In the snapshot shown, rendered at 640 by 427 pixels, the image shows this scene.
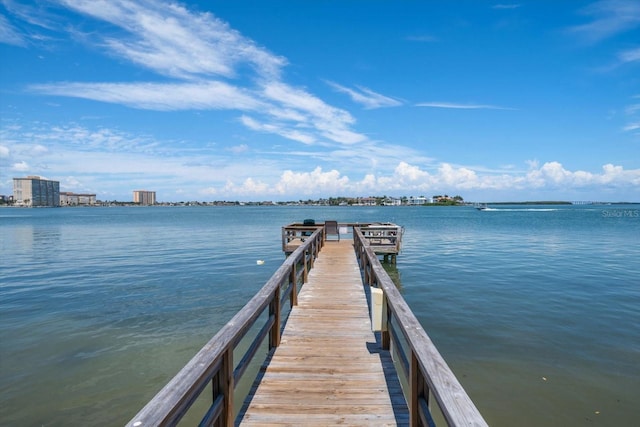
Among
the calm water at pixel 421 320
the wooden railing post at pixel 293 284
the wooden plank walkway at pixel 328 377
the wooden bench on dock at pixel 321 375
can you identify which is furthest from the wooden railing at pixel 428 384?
the calm water at pixel 421 320

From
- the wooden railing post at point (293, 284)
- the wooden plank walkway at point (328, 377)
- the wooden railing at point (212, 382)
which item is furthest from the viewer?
the wooden railing post at point (293, 284)

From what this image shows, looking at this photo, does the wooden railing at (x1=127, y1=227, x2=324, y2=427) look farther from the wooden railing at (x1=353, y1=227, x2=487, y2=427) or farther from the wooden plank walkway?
the wooden railing at (x1=353, y1=227, x2=487, y2=427)

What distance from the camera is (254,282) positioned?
14.6 metres

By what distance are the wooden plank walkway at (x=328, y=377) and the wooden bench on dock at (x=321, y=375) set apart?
11 millimetres

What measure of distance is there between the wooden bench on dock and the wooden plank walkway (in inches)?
0.4

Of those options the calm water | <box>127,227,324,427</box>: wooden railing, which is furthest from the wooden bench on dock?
the calm water

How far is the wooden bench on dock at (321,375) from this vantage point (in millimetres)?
2104

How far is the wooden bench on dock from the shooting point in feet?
6.90

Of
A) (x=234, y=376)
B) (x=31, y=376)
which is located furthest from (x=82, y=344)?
(x=234, y=376)

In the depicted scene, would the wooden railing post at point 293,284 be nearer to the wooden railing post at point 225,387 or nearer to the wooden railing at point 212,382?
the wooden railing at point 212,382

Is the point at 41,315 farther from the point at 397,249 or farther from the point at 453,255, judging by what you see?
the point at 453,255

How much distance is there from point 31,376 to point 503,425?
8.32 m

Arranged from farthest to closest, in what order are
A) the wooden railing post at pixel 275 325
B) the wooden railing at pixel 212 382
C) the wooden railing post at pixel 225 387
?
the wooden railing post at pixel 275 325, the wooden railing post at pixel 225 387, the wooden railing at pixel 212 382

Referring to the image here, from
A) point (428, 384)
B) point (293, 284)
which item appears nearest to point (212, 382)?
point (428, 384)
